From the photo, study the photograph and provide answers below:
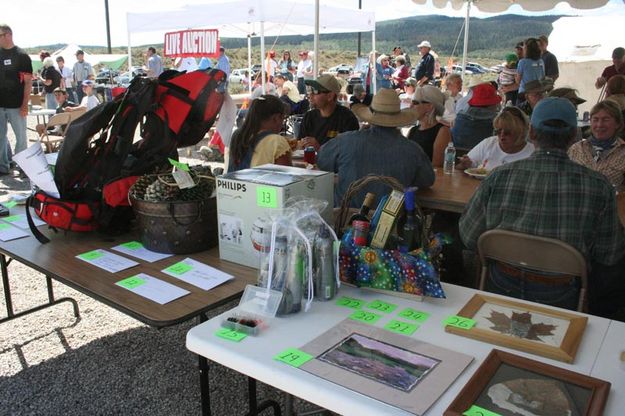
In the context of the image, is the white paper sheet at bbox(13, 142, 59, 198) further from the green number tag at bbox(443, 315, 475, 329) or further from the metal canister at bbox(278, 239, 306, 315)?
the green number tag at bbox(443, 315, 475, 329)

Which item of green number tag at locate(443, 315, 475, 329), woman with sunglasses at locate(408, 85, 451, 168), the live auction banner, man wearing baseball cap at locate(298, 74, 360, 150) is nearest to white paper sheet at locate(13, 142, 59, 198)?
green number tag at locate(443, 315, 475, 329)

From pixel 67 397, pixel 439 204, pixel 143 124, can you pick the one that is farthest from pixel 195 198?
pixel 439 204

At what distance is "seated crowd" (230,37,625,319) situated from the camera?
1.92 meters

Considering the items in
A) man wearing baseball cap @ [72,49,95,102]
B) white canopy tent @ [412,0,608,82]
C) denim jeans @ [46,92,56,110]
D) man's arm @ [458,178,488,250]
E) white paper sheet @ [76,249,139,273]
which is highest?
white canopy tent @ [412,0,608,82]

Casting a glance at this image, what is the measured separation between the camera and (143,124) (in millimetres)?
2275

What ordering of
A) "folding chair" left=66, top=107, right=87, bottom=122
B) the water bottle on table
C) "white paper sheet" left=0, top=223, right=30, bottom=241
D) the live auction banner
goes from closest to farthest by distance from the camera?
"white paper sheet" left=0, top=223, right=30, bottom=241 → the water bottle on table → "folding chair" left=66, top=107, right=87, bottom=122 → the live auction banner

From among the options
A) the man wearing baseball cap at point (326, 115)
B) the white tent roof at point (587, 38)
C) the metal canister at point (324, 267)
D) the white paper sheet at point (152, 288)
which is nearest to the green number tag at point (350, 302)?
the metal canister at point (324, 267)

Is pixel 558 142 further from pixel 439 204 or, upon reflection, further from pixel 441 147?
pixel 441 147

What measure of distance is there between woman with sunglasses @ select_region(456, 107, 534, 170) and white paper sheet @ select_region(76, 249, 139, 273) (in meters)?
2.34

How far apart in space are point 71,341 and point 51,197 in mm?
1027

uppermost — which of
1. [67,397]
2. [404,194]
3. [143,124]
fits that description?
[143,124]

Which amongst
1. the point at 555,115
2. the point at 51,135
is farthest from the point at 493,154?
the point at 51,135

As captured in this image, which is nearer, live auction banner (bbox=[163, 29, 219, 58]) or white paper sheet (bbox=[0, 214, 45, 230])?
white paper sheet (bbox=[0, 214, 45, 230])

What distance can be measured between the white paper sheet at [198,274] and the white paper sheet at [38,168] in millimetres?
669
